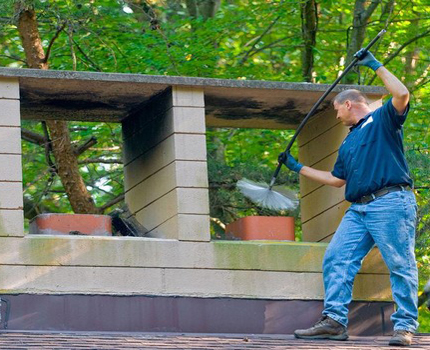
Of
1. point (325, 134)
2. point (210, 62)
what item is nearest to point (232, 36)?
point (210, 62)

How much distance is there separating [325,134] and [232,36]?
699 cm

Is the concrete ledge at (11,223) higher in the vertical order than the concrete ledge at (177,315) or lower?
higher

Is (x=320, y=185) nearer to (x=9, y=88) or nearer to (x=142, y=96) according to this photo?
(x=142, y=96)

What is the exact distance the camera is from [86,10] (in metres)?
11.8

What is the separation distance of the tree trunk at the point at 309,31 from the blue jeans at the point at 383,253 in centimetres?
660

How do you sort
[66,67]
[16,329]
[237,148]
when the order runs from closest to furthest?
[16,329] < [66,67] < [237,148]

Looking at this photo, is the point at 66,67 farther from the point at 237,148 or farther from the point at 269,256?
the point at 269,256

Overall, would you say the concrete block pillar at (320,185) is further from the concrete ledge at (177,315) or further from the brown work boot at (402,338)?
the brown work boot at (402,338)

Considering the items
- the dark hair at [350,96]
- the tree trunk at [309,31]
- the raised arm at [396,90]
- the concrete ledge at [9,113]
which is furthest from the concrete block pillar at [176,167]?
the tree trunk at [309,31]

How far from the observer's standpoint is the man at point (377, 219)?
7.32 meters

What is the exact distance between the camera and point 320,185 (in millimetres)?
8984

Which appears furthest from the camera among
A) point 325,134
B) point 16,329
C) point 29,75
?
point 325,134

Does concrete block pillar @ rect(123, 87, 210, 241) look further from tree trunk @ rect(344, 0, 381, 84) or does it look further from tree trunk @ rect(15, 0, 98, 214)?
tree trunk @ rect(344, 0, 381, 84)

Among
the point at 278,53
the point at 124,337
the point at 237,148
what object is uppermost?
the point at 278,53
